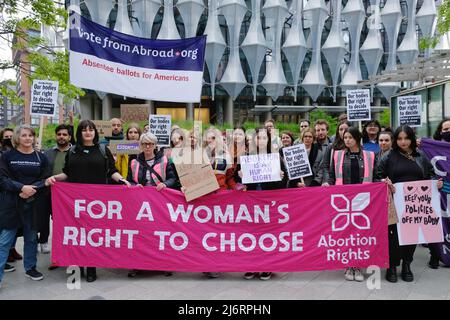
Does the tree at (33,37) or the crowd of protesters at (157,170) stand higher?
the tree at (33,37)

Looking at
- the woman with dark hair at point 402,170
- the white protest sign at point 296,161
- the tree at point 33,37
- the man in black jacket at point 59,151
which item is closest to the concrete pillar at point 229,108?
the tree at point 33,37

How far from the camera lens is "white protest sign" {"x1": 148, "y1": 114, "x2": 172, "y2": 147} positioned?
753 cm

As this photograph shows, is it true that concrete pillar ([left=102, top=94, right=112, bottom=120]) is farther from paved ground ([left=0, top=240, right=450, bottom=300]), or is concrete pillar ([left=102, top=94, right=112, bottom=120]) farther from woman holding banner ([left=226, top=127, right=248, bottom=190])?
woman holding banner ([left=226, top=127, right=248, bottom=190])

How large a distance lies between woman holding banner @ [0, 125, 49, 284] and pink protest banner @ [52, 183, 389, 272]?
0.94 ft

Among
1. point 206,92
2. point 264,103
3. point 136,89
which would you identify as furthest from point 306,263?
point 264,103

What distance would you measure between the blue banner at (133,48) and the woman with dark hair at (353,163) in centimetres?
230

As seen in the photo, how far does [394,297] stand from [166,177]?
124 inches

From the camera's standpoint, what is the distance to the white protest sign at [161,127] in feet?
24.7

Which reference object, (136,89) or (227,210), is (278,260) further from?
(136,89)

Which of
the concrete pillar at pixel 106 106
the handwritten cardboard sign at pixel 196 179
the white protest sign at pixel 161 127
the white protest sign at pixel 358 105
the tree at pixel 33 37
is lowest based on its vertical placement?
the handwritten cardboard sign at pixel 196 179

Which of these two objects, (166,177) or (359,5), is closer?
(166,177)

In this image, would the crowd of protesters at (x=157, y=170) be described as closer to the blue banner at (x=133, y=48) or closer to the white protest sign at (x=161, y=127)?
the blue banner at (x=133, y=48)

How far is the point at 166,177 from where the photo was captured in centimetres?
484

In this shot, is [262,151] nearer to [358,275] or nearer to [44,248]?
[358,275]
